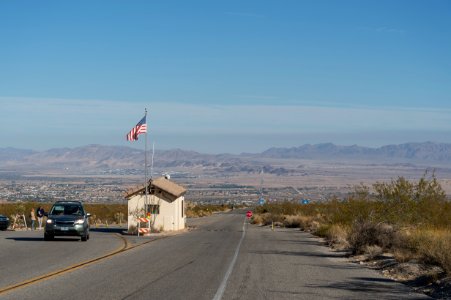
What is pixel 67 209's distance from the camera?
35188mm

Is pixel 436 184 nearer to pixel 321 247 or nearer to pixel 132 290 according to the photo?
pixel 321 247

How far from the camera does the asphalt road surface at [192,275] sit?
1580 centimetres

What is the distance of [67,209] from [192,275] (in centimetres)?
1721

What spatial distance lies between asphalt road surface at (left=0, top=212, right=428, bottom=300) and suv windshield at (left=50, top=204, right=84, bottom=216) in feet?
16.7

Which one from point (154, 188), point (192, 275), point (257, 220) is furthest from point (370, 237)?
point (257, 220)

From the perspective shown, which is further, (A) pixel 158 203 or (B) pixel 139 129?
(A) pixel 158 203

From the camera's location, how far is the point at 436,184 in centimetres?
3434

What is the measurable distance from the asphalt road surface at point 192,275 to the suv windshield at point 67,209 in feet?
16.7

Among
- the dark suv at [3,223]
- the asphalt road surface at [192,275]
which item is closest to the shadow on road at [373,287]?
the asphalt road surface at [192,275]

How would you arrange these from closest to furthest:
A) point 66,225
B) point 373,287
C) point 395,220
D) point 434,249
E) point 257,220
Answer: point 373,287, point 434,249, point 395,220, point 66,225, point 257,220

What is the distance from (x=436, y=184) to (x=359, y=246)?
278 inches

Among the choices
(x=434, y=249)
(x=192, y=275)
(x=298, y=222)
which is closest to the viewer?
(x=192, y=275)

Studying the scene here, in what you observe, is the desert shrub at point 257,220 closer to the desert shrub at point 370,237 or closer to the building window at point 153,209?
the building window at point 153,209

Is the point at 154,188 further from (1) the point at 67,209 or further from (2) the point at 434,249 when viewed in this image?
(2) the point at 434,249
